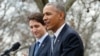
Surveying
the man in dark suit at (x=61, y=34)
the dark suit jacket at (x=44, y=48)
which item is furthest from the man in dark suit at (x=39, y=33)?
the man in dark suit at (x=61, y=34)

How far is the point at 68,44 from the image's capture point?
4.31m

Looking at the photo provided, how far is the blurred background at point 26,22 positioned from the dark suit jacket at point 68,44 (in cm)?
805

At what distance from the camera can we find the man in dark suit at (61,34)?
4270 millimetres

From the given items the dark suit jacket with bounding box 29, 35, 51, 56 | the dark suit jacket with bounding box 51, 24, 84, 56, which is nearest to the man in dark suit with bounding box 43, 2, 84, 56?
the dark suit jacket with bounding box 51, 24, 84, 56

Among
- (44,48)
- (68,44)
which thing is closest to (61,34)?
(68,44)

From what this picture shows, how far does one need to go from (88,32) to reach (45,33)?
335 inches

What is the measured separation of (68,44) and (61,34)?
150 mm

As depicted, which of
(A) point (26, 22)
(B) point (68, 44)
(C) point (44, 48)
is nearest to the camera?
(B) point (68, 44)

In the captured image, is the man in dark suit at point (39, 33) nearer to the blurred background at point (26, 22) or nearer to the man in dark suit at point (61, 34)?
the man in dark suit at point (61, 34)

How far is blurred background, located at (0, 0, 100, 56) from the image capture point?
12758 millimetres

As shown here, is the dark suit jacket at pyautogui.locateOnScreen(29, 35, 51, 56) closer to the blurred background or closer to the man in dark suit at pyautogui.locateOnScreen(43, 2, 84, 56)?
the man in dark suit at pyautogui.locateOnScreen(43, 2, 84, 56)

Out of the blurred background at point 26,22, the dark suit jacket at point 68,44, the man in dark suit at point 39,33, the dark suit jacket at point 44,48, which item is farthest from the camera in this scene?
the blurred background at point 26,22

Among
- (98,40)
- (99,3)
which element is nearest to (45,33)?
(99,3)

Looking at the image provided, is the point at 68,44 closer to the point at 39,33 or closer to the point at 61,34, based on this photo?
the point at 61,34
